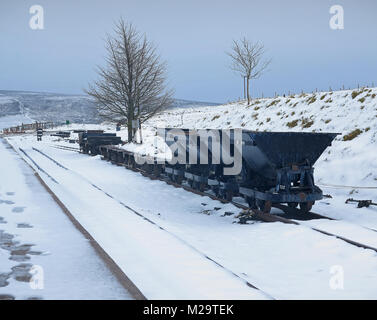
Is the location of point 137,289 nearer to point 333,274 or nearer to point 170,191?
point 333,274

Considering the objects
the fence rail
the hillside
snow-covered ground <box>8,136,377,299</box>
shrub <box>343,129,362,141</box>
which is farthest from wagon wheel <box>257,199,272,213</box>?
the fence rail

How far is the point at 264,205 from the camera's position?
36.8 ft

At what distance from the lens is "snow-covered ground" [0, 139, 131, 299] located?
579cm

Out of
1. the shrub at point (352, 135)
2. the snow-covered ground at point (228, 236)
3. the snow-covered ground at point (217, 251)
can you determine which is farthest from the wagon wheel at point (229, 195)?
the shrub at point (352, 135)

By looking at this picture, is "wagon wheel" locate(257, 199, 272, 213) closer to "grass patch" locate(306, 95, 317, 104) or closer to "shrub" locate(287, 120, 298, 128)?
"shrub" locate(287, 120, 298, 128)

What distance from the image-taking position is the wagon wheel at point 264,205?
1109 centimetres

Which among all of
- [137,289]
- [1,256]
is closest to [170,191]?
[1,256]

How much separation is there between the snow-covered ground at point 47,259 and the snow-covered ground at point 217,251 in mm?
399

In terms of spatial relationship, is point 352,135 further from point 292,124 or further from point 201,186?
point 201,186

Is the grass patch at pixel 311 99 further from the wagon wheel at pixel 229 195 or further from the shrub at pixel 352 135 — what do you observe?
the wagon wheel at pixel 229 195

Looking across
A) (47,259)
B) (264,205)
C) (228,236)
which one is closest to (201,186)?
(264,205)

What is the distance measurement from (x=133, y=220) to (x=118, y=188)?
19.2ft

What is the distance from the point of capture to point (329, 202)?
13281 millimetres

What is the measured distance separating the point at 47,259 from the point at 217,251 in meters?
3.00
